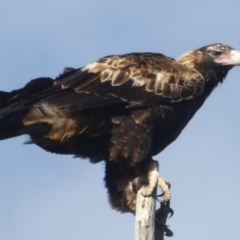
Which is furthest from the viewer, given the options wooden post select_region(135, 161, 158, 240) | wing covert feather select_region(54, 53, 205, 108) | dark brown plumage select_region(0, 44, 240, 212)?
wing covert feather select_region(54, 53, 205, 108)

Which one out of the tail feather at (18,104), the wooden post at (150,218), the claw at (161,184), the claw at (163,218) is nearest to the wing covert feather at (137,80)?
the tail feather at (18,104)

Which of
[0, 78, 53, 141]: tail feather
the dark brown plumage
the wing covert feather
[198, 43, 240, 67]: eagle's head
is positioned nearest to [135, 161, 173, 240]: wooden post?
the dark brown plumage

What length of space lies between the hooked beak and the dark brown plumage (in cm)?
55

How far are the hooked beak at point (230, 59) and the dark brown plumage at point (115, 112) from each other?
55 centimetres

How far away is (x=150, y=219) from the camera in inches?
375

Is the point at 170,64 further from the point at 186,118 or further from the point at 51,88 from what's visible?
the point at 51,88

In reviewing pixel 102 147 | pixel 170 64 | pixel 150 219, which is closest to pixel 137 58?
pixel 170 64

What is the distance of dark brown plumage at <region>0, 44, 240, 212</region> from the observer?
10727 mm

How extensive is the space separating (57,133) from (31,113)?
44 centimetres

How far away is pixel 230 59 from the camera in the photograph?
12.1 meters

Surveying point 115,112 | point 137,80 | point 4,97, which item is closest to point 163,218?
point 115,112

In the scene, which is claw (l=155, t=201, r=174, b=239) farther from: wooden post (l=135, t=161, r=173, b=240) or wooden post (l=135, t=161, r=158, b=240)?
wooden post (l=135, t=161, r=158, b=240)

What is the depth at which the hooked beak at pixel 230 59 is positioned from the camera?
1209 centimetres

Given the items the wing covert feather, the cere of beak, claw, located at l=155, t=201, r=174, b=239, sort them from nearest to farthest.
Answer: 1. claw, located at l=155, t=201, r=174, b=239
2. the wing covert feather
3. the cere of beak
